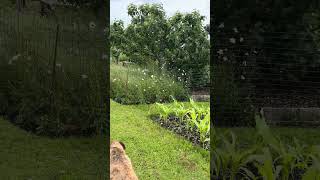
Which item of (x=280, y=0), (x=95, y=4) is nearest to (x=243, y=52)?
(x=280, y=0)

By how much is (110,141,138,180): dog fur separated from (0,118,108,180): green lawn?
54 centimetres

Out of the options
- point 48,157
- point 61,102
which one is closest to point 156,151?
point 48,157

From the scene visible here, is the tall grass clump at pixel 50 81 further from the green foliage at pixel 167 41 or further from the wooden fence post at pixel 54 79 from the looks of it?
the green foliage at pixel 167 41

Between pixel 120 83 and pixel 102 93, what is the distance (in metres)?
0.53

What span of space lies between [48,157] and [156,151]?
92 centimetres

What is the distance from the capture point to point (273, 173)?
3.26 m

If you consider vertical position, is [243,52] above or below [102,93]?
above

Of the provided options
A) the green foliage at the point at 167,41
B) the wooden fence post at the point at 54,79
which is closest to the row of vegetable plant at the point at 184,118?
the green foliage at the point at 167,41

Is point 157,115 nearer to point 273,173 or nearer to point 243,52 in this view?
point 243,52

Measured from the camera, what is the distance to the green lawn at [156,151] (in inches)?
159

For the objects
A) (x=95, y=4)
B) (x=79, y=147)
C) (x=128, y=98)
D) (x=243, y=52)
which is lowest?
(x=79, y=147)

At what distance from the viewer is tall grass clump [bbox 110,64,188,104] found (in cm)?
496

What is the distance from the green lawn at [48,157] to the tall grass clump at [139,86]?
0.68 m

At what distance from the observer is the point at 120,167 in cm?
341
